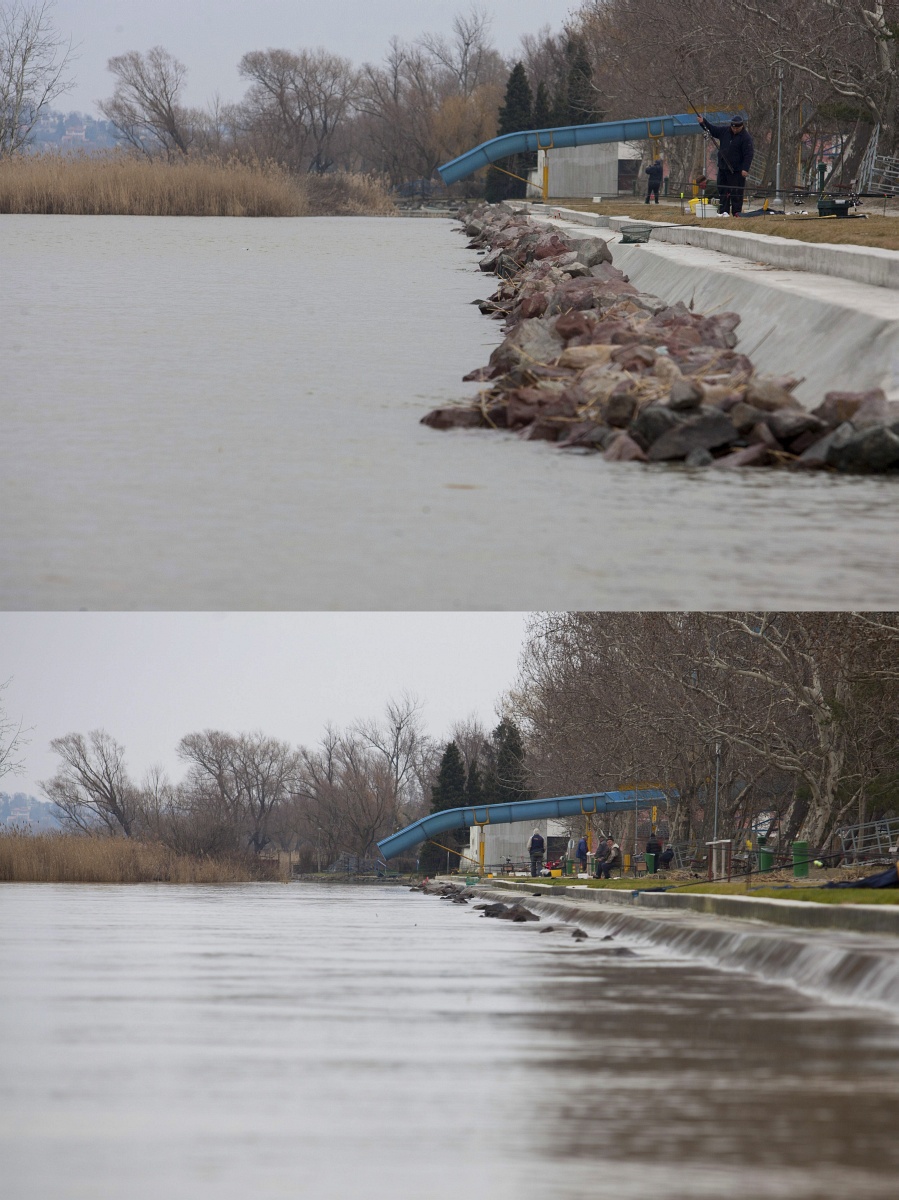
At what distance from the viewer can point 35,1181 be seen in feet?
14.6

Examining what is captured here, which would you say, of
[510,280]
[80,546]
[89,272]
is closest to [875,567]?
[80,546]

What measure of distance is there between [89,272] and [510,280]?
26.9ft

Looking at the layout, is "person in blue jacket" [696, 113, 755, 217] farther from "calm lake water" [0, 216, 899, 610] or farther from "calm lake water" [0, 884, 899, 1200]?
"calm lake water" [0, 884, 899, 1200]

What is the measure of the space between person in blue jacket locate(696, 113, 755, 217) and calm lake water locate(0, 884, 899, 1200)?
2935 cm

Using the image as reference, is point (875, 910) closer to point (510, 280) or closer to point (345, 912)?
point (345, 912)

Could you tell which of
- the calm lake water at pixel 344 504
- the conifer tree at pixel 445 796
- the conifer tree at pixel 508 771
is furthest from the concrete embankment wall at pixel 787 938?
the conifer tree at pixel 445 796

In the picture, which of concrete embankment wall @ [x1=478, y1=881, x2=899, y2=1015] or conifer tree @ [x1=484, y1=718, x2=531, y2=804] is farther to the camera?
conifer tree @ [x1=484, y1=718, x2=531, y2=804]

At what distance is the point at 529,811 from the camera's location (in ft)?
196

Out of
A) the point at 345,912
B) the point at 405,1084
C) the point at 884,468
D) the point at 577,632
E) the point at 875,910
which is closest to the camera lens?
the point at 405,1084

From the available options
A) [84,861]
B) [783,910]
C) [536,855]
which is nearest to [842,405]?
[783,910]

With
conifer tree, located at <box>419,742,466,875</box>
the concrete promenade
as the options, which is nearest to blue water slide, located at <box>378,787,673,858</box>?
conifer tree, located at <box>419,742,466,875</box>

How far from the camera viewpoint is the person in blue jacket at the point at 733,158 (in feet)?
122

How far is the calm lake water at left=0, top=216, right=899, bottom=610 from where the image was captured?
9320 millimetres

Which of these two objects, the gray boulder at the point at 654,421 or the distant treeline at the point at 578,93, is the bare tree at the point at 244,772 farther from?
the gray boulder at the point at 654,421
